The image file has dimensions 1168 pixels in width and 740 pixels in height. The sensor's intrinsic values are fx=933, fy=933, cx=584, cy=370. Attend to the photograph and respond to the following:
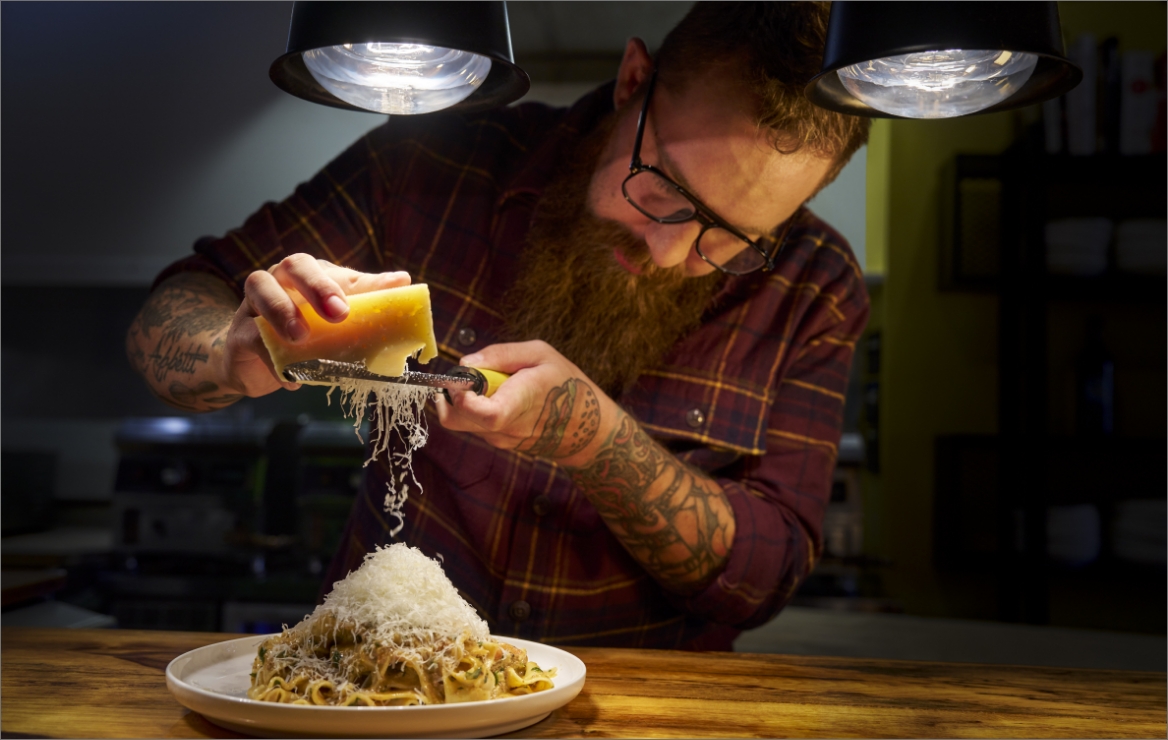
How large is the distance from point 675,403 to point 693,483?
197 millimetres

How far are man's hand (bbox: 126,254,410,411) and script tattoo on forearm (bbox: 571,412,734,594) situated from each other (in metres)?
0.52

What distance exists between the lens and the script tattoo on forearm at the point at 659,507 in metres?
1.48

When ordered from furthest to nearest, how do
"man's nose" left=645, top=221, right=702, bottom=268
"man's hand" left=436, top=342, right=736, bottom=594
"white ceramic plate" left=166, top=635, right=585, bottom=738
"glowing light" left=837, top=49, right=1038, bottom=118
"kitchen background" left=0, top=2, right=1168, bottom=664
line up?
"kitchen background" left=0, top=2, right=1168, bottom=664 → "man's nose" left=645, top=221, right=702, bottom=268 → "man's hand" left=436, top=342, right=736, bottom=594 → "glowing light" left=837, top=49, right=1038, bottom=118 → "white ceramic plate" left=166, top=635, right=585, bottom=738

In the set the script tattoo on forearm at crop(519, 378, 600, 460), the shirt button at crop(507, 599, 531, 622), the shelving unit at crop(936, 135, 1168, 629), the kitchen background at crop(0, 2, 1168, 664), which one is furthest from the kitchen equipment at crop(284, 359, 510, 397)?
the shelving unit at crop(936, 135, 1168, 629)

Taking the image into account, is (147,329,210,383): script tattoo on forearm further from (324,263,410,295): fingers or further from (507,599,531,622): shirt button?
(507,599,531,622): shirt button

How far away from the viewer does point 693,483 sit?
5.19 feet

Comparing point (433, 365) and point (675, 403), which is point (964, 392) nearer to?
point (675, 403)

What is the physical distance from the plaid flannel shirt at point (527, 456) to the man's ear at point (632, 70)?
12cm

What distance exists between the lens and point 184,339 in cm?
138

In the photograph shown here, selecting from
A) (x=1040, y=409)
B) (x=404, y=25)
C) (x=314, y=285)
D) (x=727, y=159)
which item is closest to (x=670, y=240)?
(x=727, y=159)

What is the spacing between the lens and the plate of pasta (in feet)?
2.95

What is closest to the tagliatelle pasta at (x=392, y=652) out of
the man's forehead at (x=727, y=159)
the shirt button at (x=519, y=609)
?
the shirt button at (x=519, y=609)

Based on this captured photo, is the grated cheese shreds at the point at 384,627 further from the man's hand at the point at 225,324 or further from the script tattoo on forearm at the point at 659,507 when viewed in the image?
the script tattoo on forearm at the point at 659,507

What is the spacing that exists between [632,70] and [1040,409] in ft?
6.94
